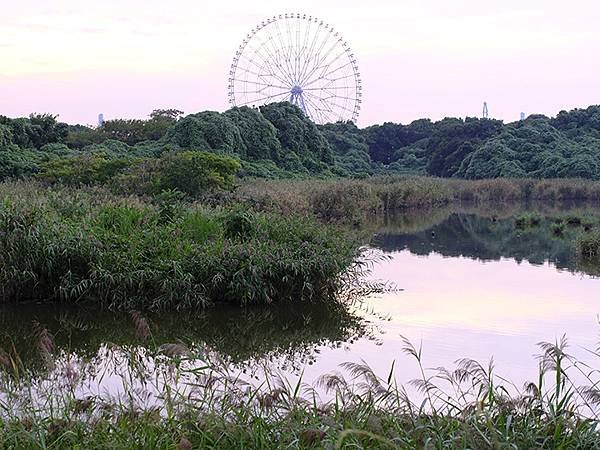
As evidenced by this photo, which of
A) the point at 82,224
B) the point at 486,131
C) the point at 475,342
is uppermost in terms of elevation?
the point at 486,131

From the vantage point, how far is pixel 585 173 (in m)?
44.9

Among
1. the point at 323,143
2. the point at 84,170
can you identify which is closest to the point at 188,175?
the point at 84,170

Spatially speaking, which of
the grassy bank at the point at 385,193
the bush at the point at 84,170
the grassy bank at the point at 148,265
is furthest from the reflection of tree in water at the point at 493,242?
the bush at the point at 84,170

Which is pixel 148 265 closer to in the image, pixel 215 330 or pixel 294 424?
pixel 215 330

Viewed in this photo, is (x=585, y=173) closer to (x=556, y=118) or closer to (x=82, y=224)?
(x=556, y=118)

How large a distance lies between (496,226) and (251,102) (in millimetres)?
19787

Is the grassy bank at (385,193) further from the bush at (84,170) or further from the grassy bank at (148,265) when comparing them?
the grassy bank at (148,265)

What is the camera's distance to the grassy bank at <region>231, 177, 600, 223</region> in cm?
2198

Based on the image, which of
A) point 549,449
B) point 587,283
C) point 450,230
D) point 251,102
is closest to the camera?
point 549,449

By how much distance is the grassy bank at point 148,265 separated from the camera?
10.7m

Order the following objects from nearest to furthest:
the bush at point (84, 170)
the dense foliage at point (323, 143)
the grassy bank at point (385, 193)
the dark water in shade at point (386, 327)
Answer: the dark water in shade at point (386, 327) → the bush at point (84, 170) → the grassy bank at point (385, 193) → the dense foliage at point (323, 143)

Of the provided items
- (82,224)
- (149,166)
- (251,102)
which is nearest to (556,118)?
(251,102)

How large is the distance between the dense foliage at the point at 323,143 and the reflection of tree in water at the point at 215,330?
591 inches

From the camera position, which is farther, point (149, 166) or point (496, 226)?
point (496, 226)
